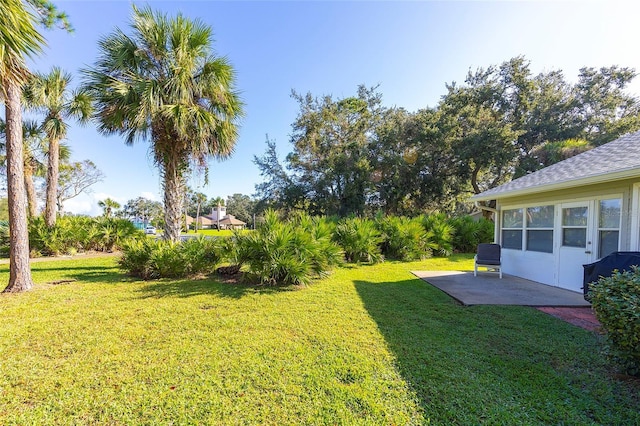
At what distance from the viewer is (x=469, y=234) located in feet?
44.1

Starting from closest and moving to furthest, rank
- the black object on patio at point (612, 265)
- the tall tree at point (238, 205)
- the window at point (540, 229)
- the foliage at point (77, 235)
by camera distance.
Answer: the black object on patio at point (612, 265)
the window at point (540, 229)
the foliage at point (77, 235)
the tall tree at point (238, 205)

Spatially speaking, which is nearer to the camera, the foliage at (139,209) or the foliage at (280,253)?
the foliage at (280,253)

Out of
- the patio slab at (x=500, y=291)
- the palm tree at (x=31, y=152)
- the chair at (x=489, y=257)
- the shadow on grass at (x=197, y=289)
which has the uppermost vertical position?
the palm tree at (x=31, y=152)

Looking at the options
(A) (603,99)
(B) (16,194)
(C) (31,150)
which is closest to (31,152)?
(C) (31,150)

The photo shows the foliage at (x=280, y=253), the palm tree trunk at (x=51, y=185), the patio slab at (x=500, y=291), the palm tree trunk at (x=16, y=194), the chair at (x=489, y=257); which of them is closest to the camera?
the patio slab at (x=500, y=291)

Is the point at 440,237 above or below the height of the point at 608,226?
below

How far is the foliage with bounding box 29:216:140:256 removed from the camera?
10.5 m

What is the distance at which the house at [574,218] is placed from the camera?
467 centimetres

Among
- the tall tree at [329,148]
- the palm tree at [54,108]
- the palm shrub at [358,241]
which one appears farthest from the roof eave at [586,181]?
the palm tree at [54,108]

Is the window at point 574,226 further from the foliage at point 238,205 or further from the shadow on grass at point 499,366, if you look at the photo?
the foliage at point 238,205

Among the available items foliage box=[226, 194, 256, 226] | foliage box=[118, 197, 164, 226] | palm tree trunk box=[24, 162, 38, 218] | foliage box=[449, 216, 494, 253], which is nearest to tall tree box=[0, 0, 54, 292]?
palm tree trunk box=[24, 162, 38, 218]

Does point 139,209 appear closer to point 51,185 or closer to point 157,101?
point 51,185

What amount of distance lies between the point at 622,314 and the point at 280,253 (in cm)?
527

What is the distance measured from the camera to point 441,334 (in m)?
3.63
